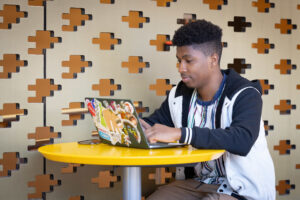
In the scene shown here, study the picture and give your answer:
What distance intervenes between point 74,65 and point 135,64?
47 centimetres

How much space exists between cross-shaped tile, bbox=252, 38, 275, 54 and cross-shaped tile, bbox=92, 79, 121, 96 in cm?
128

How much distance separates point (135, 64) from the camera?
291 centimetres

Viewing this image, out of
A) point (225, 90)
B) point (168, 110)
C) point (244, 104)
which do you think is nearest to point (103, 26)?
point (168, 110)

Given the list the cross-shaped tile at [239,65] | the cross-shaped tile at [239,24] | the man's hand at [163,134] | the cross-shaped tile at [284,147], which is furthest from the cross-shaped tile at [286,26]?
the man's hand at [163,134]

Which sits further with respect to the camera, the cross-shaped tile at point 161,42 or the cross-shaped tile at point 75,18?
the cross-shaped tile at point 161,42

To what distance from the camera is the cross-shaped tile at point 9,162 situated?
2646 mm

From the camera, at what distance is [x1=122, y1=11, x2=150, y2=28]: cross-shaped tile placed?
288 cm

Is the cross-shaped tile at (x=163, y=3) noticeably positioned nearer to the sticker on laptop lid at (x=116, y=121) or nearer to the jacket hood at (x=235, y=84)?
the jacket hood at (x=235, y=84)

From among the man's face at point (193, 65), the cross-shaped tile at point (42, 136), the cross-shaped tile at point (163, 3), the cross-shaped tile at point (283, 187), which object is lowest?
the cross-shaped tile at point (283, 187)

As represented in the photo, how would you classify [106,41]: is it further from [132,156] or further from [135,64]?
[132,156]

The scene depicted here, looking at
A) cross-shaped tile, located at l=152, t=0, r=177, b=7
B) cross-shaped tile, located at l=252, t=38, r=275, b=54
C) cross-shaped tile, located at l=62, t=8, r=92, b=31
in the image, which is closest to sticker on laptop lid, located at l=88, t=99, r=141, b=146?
cross-shaped tile, located at l=62, t=8, r=92, b=31

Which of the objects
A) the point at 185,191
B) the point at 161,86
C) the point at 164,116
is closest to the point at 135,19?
the point at 161,86

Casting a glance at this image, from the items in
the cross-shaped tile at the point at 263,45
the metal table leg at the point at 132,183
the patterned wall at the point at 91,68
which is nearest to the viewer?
the metal table leg at the point at 132,183

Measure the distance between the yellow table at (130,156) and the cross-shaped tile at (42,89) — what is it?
750 mm
